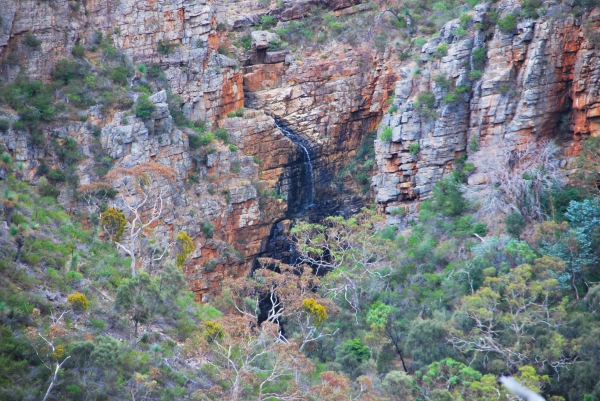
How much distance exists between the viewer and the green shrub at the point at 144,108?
41.3m

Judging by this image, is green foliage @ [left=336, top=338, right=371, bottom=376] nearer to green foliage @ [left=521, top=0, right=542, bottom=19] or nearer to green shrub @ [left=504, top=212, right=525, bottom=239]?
green shrub @ [left=504, top=212, right=525, bottom=239]

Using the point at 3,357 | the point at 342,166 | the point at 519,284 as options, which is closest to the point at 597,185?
the point at 519,284

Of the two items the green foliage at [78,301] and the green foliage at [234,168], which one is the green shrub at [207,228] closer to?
the green foliage at [234,168]

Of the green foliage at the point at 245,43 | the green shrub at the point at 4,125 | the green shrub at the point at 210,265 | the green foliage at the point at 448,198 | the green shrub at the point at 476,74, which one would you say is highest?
the green shrub at the point at 476,74

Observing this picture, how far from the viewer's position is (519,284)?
31578 millimetres

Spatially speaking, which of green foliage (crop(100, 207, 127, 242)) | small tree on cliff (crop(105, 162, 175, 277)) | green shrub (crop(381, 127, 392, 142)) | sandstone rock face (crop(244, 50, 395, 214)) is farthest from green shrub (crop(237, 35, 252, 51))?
green foliage (crop(100, 207, 127, 242))

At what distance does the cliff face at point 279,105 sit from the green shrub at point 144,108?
1.05ft

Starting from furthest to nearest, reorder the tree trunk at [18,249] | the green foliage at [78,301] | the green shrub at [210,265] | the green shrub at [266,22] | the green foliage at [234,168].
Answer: the green shrub at [266,22], the green foliage at [234,168], the green shrub at [210,265], the tree trunk at [18,249], the green foliage at [78,301]

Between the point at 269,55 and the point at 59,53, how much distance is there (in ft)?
38.5

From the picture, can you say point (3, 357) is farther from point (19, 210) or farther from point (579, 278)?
point (579, 278)

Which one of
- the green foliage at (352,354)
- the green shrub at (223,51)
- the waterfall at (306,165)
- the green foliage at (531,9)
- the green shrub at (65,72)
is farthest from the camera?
the waterfall at (306,165)

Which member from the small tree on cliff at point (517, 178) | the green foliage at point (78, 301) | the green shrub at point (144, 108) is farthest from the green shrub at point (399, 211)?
the green foliage at point (78, 301)

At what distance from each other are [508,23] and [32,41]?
22823 mm

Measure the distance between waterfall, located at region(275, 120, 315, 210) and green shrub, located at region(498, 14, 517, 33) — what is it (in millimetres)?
12326
